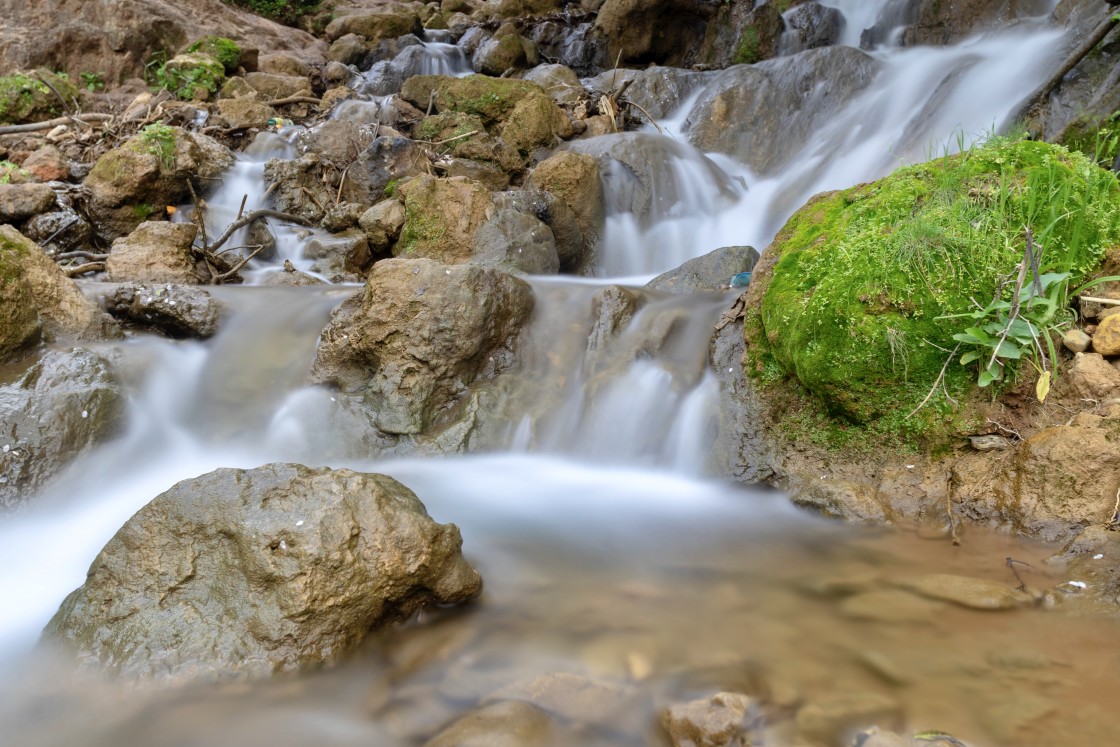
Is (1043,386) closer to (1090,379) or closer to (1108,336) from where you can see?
(1090,379)

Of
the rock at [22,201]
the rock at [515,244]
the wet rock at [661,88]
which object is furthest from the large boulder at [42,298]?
the wet rock at [661,88]

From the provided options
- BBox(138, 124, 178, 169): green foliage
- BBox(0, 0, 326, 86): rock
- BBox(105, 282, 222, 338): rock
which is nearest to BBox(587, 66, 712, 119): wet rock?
BBox(138, 124, 178, 169): green foliage

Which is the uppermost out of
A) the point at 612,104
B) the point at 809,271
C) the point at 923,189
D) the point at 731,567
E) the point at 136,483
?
the point at 612,104

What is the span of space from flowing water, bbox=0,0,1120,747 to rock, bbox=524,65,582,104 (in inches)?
278

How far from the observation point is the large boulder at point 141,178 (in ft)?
25.7

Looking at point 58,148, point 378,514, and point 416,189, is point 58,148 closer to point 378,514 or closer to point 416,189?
point 416,189

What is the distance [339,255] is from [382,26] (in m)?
11.8

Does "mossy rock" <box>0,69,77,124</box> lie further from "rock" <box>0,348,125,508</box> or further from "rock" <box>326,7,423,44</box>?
"rock" <box>0,348,125,508</box>

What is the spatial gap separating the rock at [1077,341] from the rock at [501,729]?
2.89 m

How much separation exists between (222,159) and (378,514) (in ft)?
26.6

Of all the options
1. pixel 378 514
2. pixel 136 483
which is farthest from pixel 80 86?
pixel 378 514

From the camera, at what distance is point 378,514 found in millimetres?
2615

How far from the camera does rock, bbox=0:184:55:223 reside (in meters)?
7.24

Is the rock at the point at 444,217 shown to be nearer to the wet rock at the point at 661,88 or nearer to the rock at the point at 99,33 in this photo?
the wet rock at the point at 661,88
